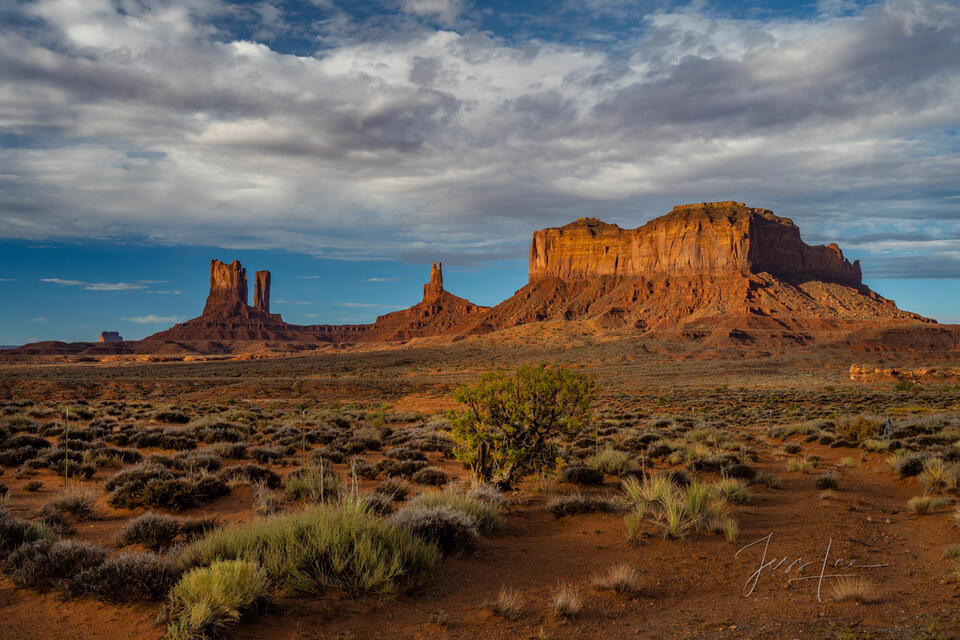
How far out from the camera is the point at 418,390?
2021 inches

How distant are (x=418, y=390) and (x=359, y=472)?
3925 cm

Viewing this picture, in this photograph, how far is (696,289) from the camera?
128 metres

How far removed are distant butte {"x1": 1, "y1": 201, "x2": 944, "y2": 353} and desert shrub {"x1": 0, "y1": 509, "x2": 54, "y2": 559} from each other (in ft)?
340

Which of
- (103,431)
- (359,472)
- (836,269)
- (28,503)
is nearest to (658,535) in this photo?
(359,472)

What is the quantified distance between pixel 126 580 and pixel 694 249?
5543 inches

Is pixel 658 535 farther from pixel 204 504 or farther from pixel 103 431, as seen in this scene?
pixel 103 431

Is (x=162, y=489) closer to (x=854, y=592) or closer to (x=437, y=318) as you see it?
(x=854, y=592)

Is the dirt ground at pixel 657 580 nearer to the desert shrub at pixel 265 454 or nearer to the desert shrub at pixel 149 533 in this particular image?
the desert shrub at pixel 149 533

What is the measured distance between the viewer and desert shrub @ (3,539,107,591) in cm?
528

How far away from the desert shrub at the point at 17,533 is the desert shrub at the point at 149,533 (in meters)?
0.74

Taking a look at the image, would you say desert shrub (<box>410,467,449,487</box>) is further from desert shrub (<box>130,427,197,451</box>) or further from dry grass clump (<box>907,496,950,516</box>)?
dry grass clump (<box>907,496,950,516</box>)

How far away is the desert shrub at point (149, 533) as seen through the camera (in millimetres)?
6695

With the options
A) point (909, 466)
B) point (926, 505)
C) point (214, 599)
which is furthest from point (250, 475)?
point (909, 466)

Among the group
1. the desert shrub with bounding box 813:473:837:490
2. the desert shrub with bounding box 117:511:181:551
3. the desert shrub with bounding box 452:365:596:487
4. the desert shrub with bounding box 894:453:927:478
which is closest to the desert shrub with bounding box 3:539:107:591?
the desert shrub with bounding box 117:511:181:551
